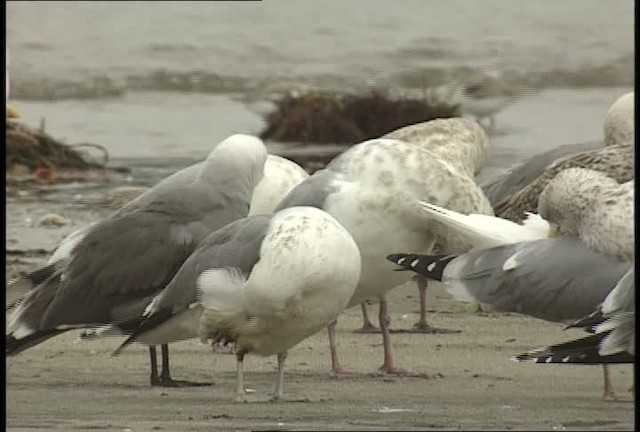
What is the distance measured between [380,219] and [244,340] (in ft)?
3.14

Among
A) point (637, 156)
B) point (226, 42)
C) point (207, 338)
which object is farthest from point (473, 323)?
point (226, 42)

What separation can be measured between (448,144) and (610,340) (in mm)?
2536

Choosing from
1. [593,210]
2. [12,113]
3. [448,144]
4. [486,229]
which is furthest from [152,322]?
[12,113]

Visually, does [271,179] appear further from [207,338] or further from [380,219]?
[207,338]

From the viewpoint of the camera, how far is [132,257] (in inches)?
246

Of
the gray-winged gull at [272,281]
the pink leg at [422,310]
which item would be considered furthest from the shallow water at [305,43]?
the gray-winged gull at [272,281]

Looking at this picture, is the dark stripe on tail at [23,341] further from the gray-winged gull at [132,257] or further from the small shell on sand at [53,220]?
the small shell on sand at [53,220]

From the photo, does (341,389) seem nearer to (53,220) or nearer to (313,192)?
(313,192)

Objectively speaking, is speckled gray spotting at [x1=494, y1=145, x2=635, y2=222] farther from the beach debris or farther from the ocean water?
the beach debris

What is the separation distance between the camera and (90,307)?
6246 millimetres

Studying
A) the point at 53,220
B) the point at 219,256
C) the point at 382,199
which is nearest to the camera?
the point at 219,256

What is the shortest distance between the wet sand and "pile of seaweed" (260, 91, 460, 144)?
3.15 m

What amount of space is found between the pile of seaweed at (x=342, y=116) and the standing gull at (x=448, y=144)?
254 centimetres

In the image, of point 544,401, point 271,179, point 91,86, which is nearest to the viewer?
point 544,401
